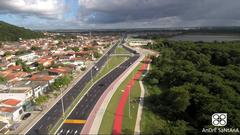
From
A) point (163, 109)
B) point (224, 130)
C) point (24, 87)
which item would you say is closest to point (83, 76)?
point (24, 87)

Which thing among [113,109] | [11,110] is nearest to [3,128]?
[11,110]

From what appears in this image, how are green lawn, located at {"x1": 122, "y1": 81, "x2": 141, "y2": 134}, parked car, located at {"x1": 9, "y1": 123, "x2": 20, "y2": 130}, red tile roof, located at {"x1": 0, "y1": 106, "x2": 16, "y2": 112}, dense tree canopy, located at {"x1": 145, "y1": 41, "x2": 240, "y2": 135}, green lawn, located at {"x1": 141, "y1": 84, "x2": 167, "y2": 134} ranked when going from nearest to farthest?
dense tree canopy, located at {"x1": 145, "y1": 41, "x2": 240, "y2": 135}, green lawn, located at {"x1": 141, "y1": 84, "x2": 167, "y2": 134}, green lawn, located at {"x1": 122, "y1": 81, "x2": 141, "y2": 134}, parked car, located at {"x1": 9, "y1": 123, "x2": 20, "y2": 130}, red tile roof, located at {"x1": 0, "y1": 106, "x2": 16, "y2": 112}

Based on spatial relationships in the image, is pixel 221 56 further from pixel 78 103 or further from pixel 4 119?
pixel 4 119

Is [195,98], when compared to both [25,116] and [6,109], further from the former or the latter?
[6,109]

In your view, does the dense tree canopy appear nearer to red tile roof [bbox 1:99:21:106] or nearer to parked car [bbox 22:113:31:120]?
parked car [bbox 22:113:31:120]

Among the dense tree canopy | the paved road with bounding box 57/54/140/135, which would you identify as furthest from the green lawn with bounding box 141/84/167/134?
A: the paved road with bounding box 57/54/140/135

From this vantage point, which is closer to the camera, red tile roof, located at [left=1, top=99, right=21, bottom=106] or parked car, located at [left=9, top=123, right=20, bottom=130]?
parked car, located at [left=9, top=123, right=20, bottom=130]

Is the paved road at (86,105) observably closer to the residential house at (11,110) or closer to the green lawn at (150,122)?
the residential house at (11,110)

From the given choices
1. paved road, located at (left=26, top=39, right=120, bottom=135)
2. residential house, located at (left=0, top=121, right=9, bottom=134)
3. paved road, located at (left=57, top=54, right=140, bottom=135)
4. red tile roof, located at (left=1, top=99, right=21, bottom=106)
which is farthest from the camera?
red tile roof, located at (left=1, top=99, right=21, bottom=106)

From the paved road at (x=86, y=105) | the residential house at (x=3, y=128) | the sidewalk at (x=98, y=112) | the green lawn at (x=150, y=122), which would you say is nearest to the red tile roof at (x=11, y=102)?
the residential house at (x=3, y=128)

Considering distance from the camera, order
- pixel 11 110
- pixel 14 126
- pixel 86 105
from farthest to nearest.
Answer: pixel 86 105
pixel 11 110
pixel 14 126

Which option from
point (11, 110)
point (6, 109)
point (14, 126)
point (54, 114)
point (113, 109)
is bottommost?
point (14, 126)
